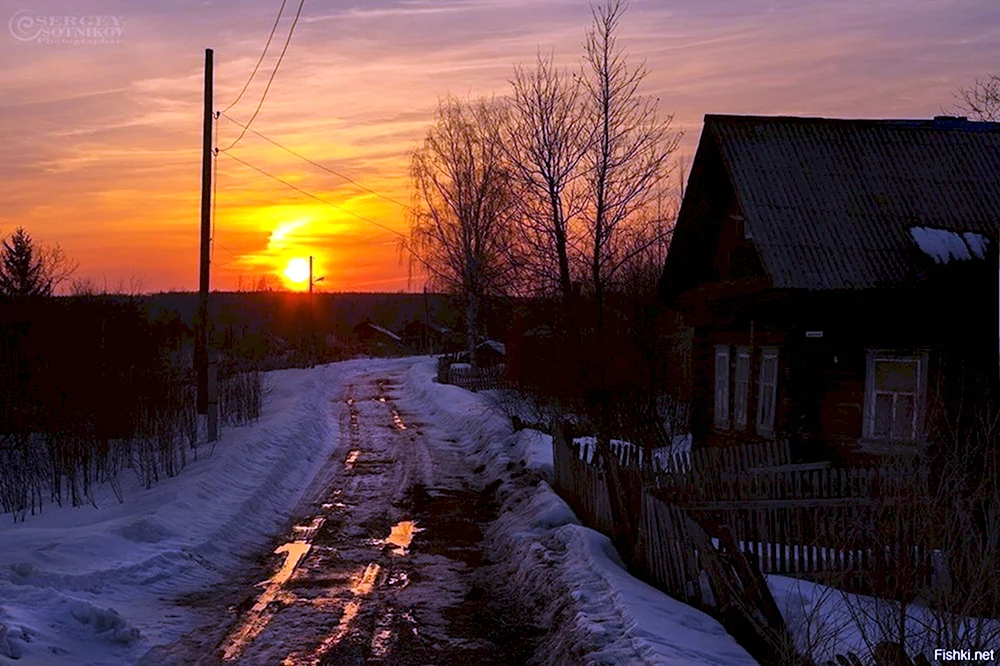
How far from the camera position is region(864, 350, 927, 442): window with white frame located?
49.7ft

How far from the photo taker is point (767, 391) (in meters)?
17.2

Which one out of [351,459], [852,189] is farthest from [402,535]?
[852,189]

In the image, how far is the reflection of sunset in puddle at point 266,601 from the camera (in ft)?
24.9

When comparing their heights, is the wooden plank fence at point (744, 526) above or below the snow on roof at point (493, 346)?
below

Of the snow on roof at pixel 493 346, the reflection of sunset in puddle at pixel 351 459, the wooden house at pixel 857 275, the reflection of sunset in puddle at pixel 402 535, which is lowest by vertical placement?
the reflection of sunset in puddle at pixel 351 459

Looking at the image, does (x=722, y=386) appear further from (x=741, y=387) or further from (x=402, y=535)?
(x=402, y=535)

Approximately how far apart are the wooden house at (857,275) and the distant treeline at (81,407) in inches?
419

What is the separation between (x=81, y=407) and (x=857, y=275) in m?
15.4

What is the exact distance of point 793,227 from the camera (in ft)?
50.8

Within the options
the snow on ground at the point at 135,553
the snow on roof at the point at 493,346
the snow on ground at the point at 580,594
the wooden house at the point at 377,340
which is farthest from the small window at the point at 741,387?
the wooden house at the point at 377,340

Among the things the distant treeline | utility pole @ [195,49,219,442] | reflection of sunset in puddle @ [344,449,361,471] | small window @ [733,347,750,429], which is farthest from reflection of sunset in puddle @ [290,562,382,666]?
utility pole @ [195,49,219,442]

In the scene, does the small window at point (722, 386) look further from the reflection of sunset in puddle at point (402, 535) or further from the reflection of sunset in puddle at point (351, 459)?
the reflection of sunset in puddle at point (402, 535)

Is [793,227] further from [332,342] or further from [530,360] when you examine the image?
[332,342]

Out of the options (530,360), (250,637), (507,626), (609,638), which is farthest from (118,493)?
(530,360)
